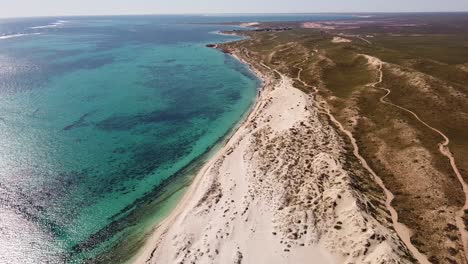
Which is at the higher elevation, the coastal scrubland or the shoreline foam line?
the coastal scrubland

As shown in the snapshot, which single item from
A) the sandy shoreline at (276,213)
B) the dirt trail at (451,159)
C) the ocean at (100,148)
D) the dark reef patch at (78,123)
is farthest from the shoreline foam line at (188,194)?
the dirt trail at (451,159)

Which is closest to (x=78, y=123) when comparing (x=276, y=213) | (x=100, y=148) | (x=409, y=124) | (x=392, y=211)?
(x=100, y=148)

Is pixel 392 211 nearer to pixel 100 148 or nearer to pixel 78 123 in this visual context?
pixel 100 148

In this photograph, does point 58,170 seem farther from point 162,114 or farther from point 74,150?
point 162,114

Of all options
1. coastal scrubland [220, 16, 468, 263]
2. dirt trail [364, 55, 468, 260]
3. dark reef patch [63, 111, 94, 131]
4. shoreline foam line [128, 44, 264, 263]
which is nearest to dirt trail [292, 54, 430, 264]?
coastal scrubland [220, 16, 468, 263]

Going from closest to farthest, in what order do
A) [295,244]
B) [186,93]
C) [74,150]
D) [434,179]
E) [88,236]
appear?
[295,244] → [88,236] → [434,179] → [74,150] → [186,93]

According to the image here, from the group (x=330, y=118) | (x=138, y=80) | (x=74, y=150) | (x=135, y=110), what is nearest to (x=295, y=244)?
(x=330, y=118)

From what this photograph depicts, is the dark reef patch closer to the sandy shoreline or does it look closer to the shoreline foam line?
the shoreline foam line
